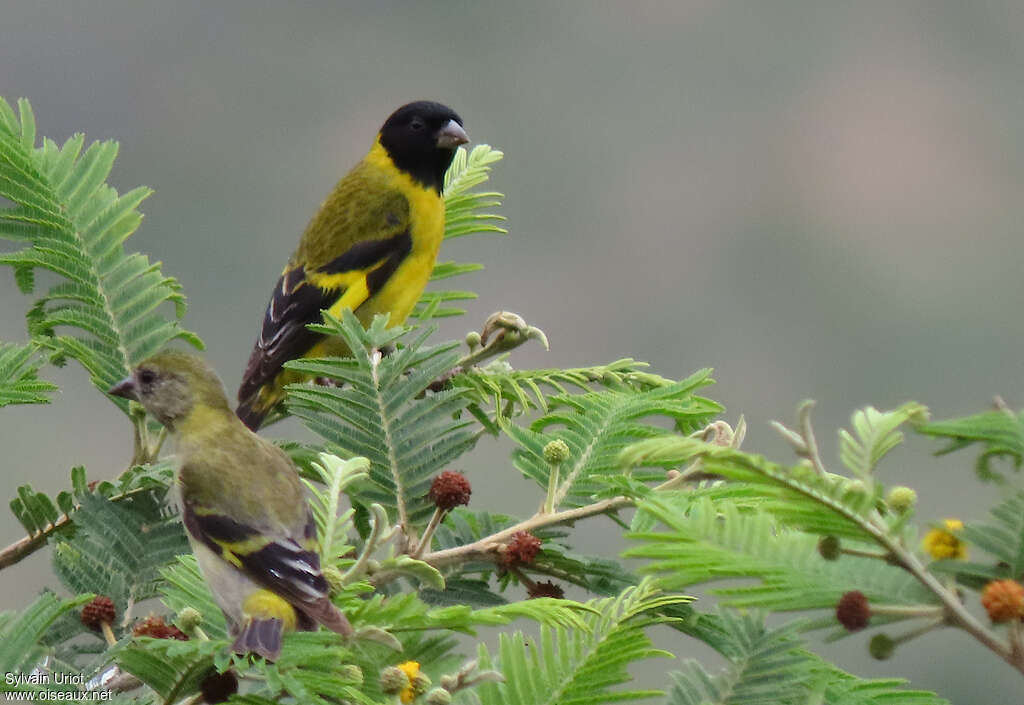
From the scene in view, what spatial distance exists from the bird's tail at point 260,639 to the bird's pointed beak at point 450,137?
4434mm

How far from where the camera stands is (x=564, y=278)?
53.2 meters

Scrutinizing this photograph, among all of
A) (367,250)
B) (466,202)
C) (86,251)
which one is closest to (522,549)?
(86,251)

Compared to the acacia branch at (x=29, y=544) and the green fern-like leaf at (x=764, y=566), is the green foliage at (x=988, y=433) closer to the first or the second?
the green fern-like leaf at (x=764, y=566)

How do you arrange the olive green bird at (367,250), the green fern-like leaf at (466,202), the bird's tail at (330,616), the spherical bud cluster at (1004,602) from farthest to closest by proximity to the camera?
the olive green bird at (367,250) → the green fern-like leaf at (466,202) → the bird's tail at (330,616) → the spherical bud cluster at (1004,602)

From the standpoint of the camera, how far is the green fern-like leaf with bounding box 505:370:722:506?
89.5 inches

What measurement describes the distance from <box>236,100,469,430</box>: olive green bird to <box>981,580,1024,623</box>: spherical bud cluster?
9.43 feet

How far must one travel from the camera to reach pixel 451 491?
2129mm

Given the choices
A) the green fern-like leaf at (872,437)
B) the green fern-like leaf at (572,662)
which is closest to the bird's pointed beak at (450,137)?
the green fern-like leaf at (572,662)

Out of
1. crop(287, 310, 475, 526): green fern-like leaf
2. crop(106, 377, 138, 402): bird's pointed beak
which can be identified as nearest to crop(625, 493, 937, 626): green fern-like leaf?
crop(287, 310, 475, 526): green fern-like leaf

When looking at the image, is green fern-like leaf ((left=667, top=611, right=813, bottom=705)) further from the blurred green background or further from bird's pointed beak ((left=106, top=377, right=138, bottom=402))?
the blurred green background

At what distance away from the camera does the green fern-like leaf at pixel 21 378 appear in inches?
90.2

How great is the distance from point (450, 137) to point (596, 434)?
Result: 13.2 ft

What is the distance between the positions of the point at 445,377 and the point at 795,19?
83.1m

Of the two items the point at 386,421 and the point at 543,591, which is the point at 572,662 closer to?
the point at 543,591
